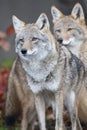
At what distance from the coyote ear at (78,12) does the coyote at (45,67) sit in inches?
71.2

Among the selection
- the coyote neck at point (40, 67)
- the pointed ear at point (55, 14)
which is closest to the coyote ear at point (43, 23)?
the coyote neck at point (40, 67)

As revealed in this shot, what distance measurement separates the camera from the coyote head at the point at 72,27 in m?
11.7

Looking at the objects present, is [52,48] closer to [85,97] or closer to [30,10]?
[85,97]

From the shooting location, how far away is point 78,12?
11.8 metres

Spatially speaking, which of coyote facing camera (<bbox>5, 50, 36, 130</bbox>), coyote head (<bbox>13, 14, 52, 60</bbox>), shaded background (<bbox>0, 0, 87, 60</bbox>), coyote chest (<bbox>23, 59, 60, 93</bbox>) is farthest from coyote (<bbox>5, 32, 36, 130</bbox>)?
shaded background (<bbox>0, 0, 87, 60</bbox>)

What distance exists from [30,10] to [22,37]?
774 cm

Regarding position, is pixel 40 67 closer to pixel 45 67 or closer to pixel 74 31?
pixel 45 67

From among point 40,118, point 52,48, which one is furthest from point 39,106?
point 52,48

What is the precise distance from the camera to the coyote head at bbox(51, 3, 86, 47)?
1172 centimetres

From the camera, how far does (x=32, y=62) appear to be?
382 inches

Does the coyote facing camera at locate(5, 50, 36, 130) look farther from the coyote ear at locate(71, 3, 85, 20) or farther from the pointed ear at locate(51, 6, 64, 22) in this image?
the pointed ear at locate(51, 6, 64, 22)

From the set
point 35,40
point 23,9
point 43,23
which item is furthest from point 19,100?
point 23,9

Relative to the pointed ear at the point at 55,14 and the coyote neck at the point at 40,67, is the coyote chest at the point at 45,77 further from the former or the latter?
the pointed ear at the point at 55,14

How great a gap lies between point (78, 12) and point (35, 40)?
2.37 meters
